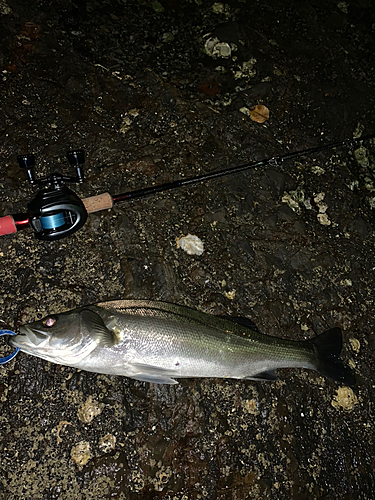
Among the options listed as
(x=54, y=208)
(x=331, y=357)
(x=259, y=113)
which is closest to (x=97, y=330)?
(x=54, y=208)

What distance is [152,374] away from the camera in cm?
295

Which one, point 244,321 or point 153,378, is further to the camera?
point 244,321

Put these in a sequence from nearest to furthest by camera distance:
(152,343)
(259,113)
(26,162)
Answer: (152,343) → (26,162) → (259,113)

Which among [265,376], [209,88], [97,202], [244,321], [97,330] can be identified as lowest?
[265,376]

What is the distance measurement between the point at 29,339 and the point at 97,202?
1.32 m

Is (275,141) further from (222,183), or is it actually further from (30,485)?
(30,485)

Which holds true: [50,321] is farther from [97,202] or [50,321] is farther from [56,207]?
[97,202]

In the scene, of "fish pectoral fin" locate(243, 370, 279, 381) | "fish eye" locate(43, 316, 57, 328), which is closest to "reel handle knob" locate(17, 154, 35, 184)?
"fish eye" locate(43, 316, 57, 328)

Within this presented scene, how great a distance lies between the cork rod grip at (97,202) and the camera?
3409 mm

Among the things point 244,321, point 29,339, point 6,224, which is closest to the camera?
point 29,339

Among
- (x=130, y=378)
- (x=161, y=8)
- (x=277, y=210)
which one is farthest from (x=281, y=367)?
(x=161, y=8)

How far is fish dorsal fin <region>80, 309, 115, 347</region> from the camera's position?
2.85m

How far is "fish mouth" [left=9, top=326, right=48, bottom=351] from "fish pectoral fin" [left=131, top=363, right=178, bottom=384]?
708 mm

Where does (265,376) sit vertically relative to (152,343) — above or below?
below
